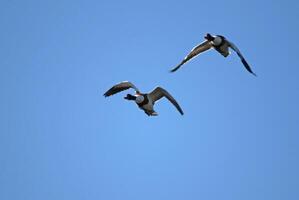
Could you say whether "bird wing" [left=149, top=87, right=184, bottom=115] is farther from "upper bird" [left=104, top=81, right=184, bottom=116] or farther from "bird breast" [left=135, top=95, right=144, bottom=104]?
"bird breast" [left=135, top=95, right=144, bottom=104]

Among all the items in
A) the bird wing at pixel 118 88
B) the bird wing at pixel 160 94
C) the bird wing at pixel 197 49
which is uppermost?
the bird wing at pixel 197 49

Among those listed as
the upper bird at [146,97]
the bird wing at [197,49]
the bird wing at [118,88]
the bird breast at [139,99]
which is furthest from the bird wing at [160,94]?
the bird wing at [197,49]

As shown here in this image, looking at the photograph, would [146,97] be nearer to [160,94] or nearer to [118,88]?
[160,94]

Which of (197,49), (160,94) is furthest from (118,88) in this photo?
(197,49)

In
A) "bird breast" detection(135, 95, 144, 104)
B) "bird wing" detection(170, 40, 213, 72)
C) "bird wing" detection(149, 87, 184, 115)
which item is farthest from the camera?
"bird wing" detection(170, 40, 213, 72)

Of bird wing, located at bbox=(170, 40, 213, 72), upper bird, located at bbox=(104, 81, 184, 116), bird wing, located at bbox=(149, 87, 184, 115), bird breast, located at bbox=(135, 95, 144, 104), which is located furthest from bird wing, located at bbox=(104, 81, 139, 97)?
bird wing, located at bbox=(170, 40, 213, 72)

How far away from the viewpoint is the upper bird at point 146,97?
36.4 m

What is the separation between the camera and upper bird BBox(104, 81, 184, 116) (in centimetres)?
3641

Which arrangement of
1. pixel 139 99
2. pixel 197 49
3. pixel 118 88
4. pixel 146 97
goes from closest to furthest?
pixel 139 99 < pixel 146 97 < pixel 118 88 < pixel 197 49

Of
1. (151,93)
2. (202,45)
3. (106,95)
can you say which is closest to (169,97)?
(151,93)

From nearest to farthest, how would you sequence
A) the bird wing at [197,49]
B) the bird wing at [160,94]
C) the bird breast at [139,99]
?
the bird breast at [139,99] < the bird wing at [160,94] < the bird wing at [197,49]

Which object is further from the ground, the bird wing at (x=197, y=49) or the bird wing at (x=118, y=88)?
the bird wing at (x=197, y=49)

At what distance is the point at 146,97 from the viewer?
36688 millimetres

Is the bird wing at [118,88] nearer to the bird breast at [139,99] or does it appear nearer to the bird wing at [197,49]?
the bird breast at [139,99]
